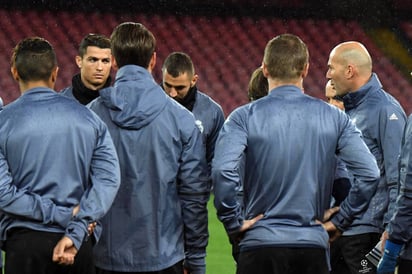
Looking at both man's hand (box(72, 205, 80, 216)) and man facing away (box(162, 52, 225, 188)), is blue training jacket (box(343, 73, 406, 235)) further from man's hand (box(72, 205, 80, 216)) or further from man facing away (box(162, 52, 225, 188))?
man's hand (box(72, 205, 80, 216))

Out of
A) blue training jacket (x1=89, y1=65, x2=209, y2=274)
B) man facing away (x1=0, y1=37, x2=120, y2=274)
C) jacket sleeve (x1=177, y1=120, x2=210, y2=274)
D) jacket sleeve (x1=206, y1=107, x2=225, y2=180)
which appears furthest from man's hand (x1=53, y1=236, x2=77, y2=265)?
jacket sleeve (x1=206, y1=107, x2=225, y2=180)

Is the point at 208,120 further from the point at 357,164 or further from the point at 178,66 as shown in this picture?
the point at 357,164

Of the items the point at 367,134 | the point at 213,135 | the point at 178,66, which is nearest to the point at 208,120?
the point at 213,135

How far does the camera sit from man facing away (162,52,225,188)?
6.22m

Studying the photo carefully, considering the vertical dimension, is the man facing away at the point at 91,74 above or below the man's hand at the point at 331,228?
above

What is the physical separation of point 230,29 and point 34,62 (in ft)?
40.7

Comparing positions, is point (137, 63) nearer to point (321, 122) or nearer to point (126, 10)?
point (321, 122)

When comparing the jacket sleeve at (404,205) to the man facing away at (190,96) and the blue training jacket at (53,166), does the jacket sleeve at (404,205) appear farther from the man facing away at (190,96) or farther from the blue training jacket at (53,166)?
the man facing away at (190,96)

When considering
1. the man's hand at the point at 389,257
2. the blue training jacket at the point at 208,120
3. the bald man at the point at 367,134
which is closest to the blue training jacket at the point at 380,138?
the bald man at the point at 367,134

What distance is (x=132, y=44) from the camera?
4445 millimetres

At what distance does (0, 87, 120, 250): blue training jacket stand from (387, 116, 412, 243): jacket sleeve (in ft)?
4.08

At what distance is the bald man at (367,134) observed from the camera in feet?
17.2

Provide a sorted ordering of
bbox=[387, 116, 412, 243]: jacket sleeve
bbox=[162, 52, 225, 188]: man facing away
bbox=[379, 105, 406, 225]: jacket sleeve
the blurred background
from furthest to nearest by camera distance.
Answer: the blurred background < bbox=[162, 52, 225, 188]: man facing away < bbox=[379, 105, 406, 225]: jacket sleeve < bbox=[387, 116, 412, 243]: jacket sleeve

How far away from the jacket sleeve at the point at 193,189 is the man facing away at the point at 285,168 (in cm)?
27
